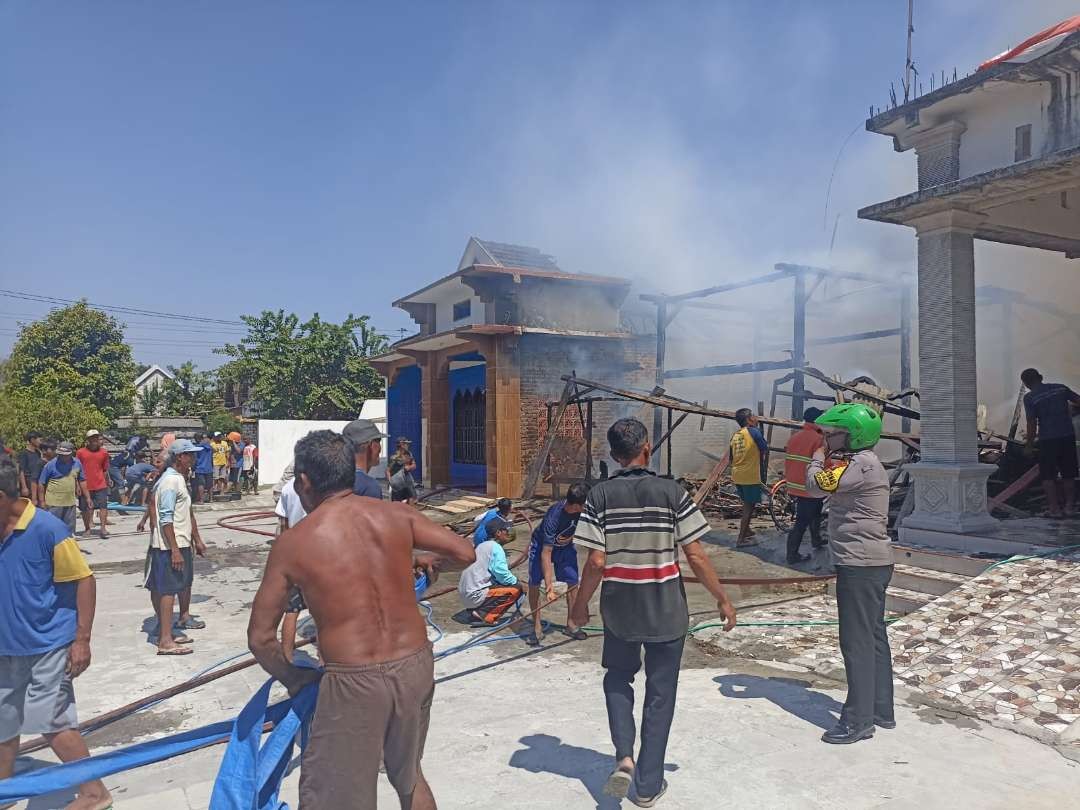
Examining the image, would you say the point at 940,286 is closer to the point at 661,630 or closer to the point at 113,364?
the point at 661,630

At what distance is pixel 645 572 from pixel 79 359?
26865 millimetres

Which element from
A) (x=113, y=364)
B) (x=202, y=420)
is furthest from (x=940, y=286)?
(x=202, y=420)

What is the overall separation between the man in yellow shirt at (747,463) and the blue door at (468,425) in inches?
377

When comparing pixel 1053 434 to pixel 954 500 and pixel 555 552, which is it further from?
pixel 555 552

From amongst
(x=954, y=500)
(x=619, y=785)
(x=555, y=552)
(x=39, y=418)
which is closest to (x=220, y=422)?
(x=39, y=418)

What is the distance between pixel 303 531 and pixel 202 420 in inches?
1237

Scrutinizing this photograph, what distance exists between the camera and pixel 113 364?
2569cm

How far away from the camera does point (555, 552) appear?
6277 millimetres

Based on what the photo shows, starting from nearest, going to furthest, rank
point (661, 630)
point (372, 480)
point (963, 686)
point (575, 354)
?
point (661, 630)
point (963, 686)
point (372, 480)
point (575, 354)

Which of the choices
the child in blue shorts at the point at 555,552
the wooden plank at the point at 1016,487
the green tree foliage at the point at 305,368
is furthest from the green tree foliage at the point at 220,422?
the wooden plank at the point at 1016,487

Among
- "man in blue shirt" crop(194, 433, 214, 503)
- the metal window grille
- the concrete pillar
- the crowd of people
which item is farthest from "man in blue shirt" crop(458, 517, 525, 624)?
"man in blue shirt" crop(194, 433, 214, 503)

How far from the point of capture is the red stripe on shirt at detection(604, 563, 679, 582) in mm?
3486

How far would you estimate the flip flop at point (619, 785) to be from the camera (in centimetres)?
331

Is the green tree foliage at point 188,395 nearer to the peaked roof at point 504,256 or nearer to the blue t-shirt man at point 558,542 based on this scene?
the peaked roof at point 504,256
